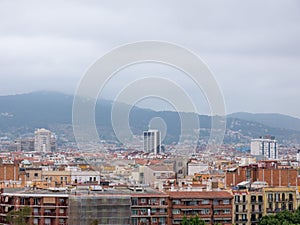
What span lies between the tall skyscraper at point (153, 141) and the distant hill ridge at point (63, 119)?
1384 cm

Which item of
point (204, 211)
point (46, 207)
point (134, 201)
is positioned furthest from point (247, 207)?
point (46, 207)

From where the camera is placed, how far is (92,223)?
58.7 ft

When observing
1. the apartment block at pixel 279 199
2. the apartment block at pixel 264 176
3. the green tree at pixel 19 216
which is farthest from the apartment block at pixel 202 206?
the apartment block at pixel 264 176

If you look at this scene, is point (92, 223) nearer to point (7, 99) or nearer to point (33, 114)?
point (33, 114)

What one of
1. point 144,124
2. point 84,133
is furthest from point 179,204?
point 144,124

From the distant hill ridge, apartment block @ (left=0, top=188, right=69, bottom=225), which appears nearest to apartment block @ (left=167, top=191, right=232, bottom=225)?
apartment block @ (left=0, top=188, right=69, bottom=225)

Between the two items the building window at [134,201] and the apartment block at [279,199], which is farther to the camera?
the apartment block at [279,199]

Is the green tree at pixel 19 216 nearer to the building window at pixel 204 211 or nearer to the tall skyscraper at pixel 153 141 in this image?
the building window at pixel 204 211

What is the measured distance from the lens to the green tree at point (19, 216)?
18.2 m

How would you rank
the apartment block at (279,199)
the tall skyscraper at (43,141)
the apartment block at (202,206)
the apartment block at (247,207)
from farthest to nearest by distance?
the tall skyscraper at (43,141) → the apartment block at (279,199) → the apartment block at (247,207) → the apartment block at (202,206)

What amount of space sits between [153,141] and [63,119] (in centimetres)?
4010

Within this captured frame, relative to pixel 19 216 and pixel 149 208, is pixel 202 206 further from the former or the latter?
pixel 19 216

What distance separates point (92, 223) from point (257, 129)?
82.3 meters

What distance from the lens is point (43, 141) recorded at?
7319cm
